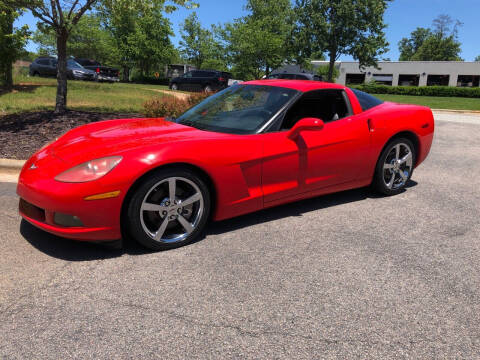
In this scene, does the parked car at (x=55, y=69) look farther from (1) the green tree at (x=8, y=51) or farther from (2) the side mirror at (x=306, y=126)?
(2) the side mirror at (x=306, y=126)

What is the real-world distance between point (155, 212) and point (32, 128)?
5.32m

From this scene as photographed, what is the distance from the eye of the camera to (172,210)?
3273 millimetres

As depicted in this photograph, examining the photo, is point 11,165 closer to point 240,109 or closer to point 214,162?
point 240,109

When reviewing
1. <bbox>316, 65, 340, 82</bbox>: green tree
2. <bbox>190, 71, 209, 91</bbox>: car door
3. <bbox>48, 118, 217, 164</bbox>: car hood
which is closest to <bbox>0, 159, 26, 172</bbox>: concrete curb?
<bbox>48, 118, 217, 164</bbox>: car hood

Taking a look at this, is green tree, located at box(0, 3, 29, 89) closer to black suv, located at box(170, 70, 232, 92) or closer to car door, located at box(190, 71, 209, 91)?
black suv, located at box(170, 70, 232, 92)

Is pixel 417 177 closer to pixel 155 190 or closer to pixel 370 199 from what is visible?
pixel 370 199

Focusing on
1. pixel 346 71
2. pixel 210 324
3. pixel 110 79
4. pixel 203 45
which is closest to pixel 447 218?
pixel 210 324

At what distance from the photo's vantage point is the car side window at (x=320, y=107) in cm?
399

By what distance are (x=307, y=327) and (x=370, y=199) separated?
2.84 meters

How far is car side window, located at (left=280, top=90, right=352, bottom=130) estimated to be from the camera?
399 centimetres

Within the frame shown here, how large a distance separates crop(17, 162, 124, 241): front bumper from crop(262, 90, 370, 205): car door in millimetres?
1383

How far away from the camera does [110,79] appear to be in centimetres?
2698

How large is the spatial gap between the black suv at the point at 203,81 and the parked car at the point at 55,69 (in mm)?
5443

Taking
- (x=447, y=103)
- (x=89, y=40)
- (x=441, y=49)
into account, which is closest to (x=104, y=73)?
(x=447, y=103)
